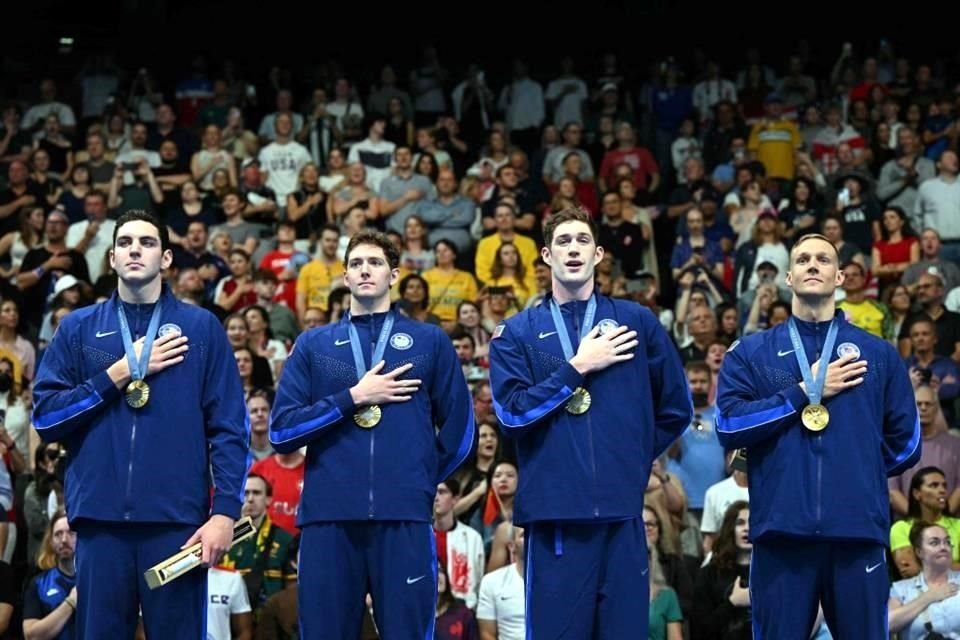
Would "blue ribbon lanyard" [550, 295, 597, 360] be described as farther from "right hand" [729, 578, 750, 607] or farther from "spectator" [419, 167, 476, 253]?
"spectator" [419, 167, 476, 253]

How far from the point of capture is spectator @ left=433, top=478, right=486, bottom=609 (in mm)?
11352

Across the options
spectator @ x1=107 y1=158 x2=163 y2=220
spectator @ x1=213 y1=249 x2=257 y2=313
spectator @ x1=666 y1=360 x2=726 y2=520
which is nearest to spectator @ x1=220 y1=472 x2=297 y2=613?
spectator @ x1=666 y1=360 x2=726 y2=520

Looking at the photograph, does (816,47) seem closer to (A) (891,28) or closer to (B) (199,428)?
(A) (891,28)

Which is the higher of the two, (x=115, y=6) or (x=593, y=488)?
(x=115, y=6)

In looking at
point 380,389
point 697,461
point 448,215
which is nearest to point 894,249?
point 448,215

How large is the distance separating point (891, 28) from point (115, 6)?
34.8 ft

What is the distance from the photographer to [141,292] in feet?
25.4

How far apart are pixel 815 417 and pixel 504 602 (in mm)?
3691

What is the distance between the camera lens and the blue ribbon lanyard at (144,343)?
24.7 ft

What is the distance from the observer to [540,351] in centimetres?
788

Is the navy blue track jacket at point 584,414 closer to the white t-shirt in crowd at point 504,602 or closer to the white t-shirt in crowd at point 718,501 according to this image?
the white t-shirt in crowd at point 504,602

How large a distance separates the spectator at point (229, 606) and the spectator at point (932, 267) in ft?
23.9

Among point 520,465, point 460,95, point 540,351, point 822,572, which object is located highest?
point 460,95

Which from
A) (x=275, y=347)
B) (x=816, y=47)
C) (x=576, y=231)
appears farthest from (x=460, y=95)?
(x=576, y=231)
